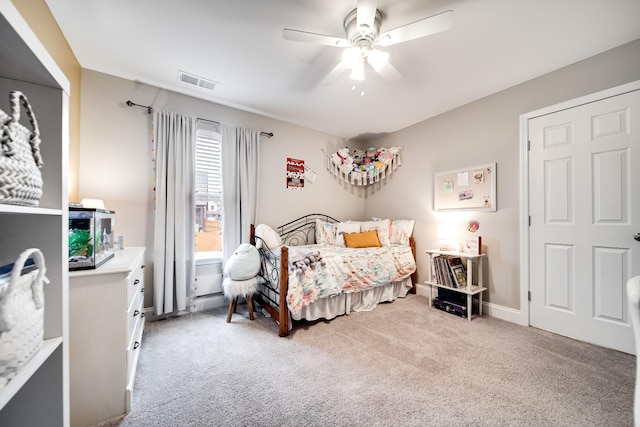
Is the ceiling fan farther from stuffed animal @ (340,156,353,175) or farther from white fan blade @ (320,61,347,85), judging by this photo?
stuffed animal @ (340,156,353,175)

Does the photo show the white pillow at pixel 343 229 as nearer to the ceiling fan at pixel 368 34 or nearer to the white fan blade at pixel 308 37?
the ceiling fan at pixel 368 34

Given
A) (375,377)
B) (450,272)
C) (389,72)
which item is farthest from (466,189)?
(375,377)

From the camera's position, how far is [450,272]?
276 cm

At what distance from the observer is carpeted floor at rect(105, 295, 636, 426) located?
1.36 m

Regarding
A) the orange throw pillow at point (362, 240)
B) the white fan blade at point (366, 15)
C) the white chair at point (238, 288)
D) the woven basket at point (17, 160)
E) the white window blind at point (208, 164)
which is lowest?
the white chair at point (238, 288)

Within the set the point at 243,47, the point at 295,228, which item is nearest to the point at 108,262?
the point at 243,47

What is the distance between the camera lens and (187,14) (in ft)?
5.56

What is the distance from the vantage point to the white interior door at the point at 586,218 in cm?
196

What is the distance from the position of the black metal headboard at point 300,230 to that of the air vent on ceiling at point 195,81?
6.22 ft

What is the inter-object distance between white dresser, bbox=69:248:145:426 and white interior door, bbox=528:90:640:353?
135 inches

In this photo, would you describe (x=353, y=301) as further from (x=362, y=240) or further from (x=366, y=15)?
(x=366, y=15)

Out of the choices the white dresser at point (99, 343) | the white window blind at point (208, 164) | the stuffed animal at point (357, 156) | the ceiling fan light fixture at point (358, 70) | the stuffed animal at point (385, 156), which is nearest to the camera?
the white dresser at point (99, 343)

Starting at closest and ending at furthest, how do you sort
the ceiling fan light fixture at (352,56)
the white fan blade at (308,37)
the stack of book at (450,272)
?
the white fan blade at (308,37), the ceiling fan light fixture at (352,56), the stack of book at (450,272)

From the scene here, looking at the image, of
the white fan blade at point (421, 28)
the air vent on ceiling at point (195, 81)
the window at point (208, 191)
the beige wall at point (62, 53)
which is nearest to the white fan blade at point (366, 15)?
the white fan blade at point (421, 28)
